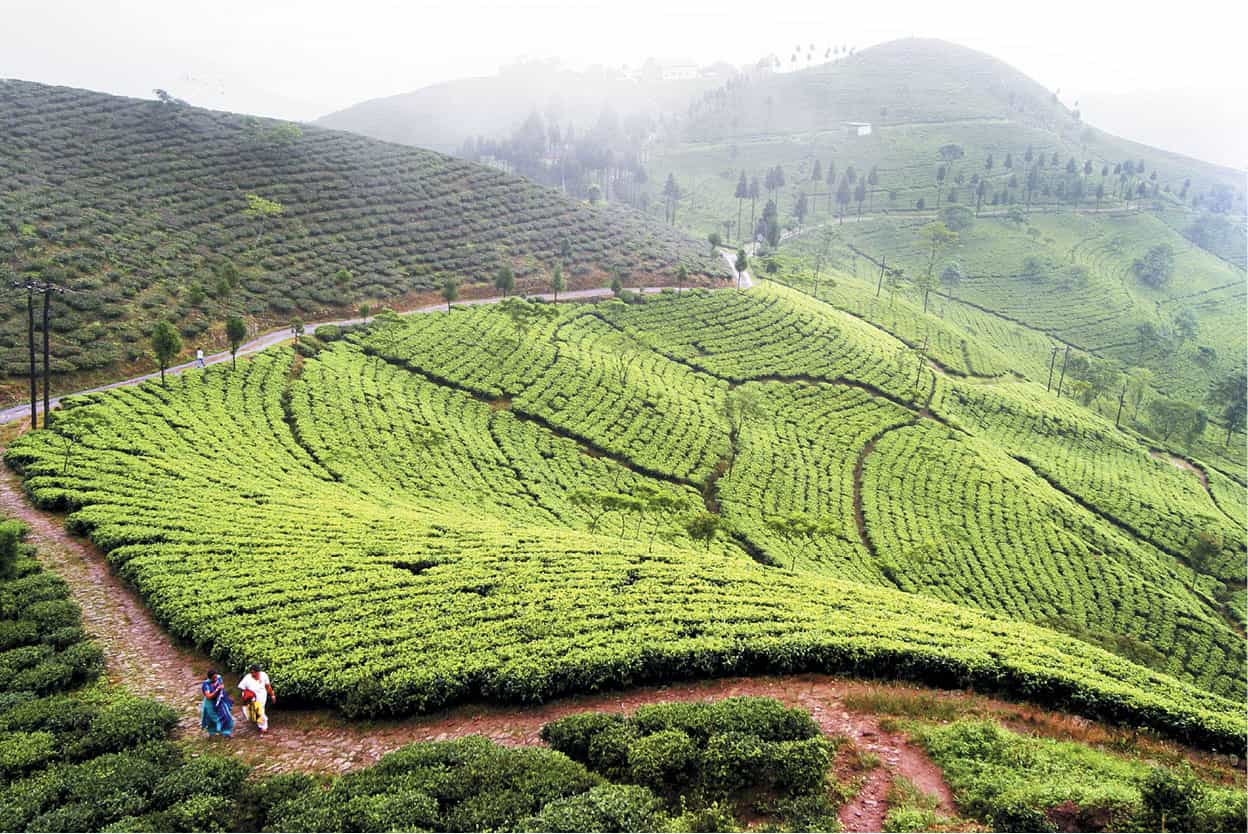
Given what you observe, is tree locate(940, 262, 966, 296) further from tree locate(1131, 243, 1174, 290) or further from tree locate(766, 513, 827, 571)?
Result: tree locate(766, 513, 827, 571)

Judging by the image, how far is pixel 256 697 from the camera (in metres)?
14.8

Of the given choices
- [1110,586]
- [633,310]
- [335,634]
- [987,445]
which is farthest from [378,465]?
[987,445]

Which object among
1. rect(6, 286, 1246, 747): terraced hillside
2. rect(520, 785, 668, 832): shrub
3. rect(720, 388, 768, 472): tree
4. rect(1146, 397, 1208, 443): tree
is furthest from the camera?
rect(1146, 397, 1208, 443): tree

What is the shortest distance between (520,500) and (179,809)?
26.6 m

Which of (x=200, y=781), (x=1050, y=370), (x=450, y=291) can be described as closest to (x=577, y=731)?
(x=200, y=781)

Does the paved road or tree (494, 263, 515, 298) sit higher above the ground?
tree (494, 263, 515, 298)

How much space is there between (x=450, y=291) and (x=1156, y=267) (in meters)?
138

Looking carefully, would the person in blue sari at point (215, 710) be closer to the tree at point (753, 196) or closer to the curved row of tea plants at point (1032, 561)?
the curved row of tea plants at point (1032, 561)

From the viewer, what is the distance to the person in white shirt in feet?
48.6

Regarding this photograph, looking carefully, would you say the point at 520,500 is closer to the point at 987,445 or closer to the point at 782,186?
the point at 987,445

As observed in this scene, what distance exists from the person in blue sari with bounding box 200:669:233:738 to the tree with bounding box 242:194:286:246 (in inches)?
2705

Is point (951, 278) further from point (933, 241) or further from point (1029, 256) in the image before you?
point (1029, 256)

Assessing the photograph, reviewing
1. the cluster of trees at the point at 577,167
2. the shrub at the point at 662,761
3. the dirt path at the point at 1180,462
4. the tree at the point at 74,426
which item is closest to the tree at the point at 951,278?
the dirt path at the point at 1180,462

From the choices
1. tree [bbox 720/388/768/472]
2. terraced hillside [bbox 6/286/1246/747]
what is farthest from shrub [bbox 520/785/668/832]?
tree [bbox 720/388/768/472]
